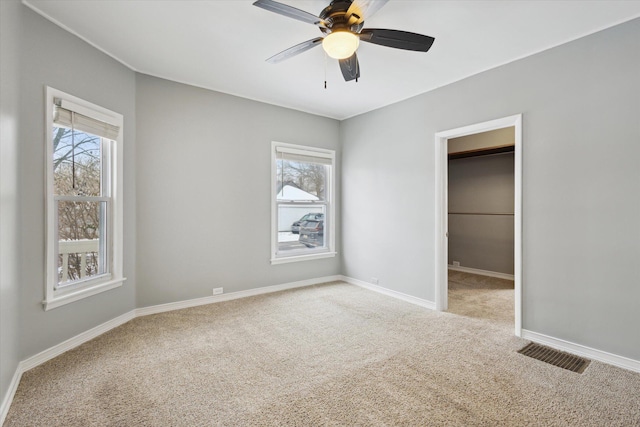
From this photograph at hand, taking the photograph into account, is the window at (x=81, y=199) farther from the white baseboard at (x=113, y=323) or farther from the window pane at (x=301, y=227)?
the window pane at (x=301, y=227)

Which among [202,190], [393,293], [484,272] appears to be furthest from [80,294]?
[484,272]

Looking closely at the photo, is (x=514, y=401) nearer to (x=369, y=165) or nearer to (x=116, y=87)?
(x=369, y=165)

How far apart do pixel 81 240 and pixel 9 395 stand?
4.37 feet

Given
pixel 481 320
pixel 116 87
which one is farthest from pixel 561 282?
pixel 116 87

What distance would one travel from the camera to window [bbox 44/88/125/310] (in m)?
2.55

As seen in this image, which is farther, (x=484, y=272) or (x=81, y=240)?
(x=484, y=272)

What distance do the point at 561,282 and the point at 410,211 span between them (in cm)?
179

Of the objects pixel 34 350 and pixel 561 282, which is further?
pixel 561 282

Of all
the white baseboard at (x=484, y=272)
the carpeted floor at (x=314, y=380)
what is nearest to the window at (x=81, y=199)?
the carpeted floor at (x=314, y=380)

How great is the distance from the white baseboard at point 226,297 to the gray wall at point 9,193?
1328 millimetres

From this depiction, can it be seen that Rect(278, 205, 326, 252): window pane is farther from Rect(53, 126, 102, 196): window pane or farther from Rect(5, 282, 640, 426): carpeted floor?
Rect(53, 126, 102, 196): window pane

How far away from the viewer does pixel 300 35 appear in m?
2.67

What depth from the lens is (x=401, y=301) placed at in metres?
4.15

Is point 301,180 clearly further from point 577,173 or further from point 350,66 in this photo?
point 577,173
